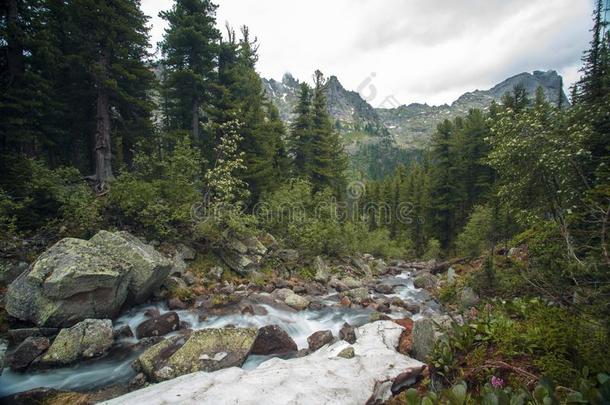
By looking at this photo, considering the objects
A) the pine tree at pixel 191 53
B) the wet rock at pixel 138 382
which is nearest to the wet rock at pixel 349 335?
the wet rock at pixel 138 382

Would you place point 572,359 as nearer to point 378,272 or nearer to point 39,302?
point 39,302

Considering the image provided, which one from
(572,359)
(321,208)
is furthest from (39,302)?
(321,208)

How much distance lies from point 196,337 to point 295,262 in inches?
449

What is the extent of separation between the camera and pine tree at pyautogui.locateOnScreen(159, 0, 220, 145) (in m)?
20.0

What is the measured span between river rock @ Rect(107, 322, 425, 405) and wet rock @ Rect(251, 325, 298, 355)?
96.3 inches

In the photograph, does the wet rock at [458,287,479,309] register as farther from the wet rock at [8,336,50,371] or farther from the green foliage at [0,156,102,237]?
the green foliage at [0,156,102,237]

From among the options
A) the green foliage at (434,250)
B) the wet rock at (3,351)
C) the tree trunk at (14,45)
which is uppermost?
the tree trunk at (14,45)

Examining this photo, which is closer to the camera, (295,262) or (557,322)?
(557,322)

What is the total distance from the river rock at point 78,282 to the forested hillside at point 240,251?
54mm

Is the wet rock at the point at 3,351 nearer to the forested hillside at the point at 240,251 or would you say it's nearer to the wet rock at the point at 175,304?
the forested hillside at the point at 240,251

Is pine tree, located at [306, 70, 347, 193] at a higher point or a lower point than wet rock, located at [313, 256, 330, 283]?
higher

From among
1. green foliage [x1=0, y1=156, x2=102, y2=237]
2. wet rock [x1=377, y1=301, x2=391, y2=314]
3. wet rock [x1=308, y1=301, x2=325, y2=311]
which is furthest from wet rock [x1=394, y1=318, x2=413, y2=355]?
green foliage [x1=0, y1=156, x2=102, y2=237]

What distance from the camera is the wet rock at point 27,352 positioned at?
725cm

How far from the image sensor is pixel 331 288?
1716cm
